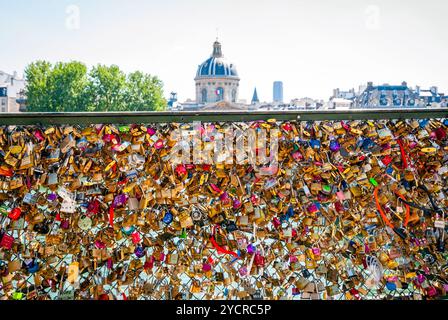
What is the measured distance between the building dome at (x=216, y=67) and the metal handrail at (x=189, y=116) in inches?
4411

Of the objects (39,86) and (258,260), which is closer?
(258,260)

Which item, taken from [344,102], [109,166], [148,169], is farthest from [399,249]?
[344,102]

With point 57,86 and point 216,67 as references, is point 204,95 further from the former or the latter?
point 57,86

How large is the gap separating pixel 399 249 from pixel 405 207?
10.5 inches

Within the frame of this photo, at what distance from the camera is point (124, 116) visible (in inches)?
139

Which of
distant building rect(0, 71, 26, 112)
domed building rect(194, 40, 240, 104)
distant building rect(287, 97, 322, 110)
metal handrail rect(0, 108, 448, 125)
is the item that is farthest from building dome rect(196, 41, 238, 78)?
metal handrail rect(0, 108, 448, 125)

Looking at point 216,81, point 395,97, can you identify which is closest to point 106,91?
point 395,97

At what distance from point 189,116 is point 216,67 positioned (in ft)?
372

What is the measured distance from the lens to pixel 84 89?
50875 millimetres

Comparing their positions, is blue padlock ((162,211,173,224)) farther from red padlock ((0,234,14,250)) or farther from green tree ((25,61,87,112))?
green tree ((25,61,87,112))

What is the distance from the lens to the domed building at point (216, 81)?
115m

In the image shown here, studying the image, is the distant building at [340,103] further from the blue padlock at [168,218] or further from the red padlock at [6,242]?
the red padlock at [6,242]

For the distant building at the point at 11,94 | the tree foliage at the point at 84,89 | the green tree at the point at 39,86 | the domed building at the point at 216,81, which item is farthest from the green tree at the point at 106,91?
the domed building at the point at 216,81
